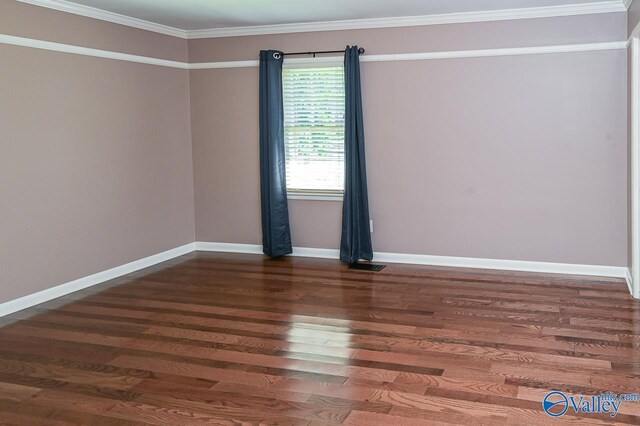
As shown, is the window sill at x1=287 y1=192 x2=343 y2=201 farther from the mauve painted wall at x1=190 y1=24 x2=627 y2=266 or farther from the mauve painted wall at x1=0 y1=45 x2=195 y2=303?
the mauve painted wall at x1=0 y1=45 x2=195 y2=303

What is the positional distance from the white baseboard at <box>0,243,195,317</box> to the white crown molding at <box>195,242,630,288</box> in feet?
1.90

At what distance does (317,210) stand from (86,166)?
2.35 meters

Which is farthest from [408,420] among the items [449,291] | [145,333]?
[449,291]

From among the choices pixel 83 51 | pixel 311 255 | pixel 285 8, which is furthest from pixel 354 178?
pixel 83 51

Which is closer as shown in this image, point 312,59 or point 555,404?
point 555,404

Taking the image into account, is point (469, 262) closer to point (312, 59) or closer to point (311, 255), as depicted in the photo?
point (311, 255)

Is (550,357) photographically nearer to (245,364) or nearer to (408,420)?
(408,420)

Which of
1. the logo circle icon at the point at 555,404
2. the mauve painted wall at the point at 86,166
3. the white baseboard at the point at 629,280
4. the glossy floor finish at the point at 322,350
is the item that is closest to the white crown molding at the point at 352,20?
the mauve painted wall at the point at 86,166

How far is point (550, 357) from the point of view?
12.4 ft

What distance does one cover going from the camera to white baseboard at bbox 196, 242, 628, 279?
19.1 feet

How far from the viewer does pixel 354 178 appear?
643 centimetres

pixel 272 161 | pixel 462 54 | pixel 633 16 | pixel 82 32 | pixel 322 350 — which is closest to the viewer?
pixel 322 350

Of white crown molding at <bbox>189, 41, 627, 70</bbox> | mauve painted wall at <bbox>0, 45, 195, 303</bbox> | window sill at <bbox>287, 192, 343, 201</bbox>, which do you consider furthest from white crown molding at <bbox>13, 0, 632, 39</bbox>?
window sill at <bbox>287, 192, 343, 201</bbox>

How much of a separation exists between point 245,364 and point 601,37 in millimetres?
4167
